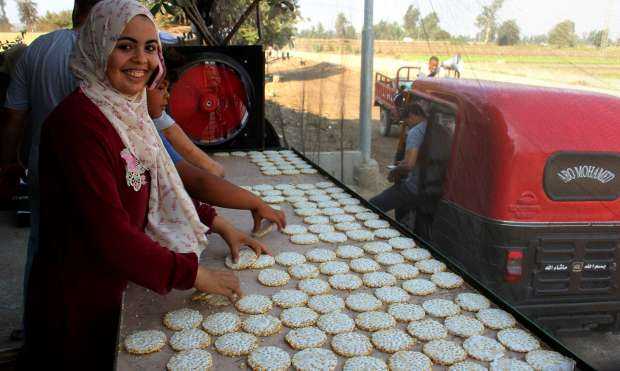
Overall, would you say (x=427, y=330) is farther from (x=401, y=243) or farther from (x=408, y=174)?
(x=408, y=174)

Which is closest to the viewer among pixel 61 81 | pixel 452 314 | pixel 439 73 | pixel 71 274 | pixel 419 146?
pixel 71 274

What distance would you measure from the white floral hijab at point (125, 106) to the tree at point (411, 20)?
149 centimetres

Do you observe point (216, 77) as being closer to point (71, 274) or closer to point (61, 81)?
point (61, 81)

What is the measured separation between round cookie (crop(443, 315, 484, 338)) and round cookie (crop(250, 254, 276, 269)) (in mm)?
601

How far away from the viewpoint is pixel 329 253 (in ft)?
5.59

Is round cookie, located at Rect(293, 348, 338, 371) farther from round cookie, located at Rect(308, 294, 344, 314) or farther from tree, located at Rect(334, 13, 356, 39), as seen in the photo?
tree, located at Rect(334, 13, 356, 39)

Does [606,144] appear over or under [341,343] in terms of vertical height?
over

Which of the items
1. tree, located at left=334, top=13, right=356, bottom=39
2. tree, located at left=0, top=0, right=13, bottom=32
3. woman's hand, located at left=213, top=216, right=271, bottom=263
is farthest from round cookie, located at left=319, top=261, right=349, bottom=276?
tree, located at left=0, top=0, right=13, bottom=32

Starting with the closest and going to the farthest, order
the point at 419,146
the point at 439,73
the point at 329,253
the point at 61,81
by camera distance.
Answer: the point at 329,253, the point at 61,81, the point at 439,73, the point at 419,146

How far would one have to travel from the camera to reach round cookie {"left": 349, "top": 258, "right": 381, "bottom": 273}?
1.58 meters

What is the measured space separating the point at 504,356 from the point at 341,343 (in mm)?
377

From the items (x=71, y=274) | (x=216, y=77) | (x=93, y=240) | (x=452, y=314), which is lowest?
(x=452, y=314)

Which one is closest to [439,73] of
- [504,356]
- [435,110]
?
[435,110]

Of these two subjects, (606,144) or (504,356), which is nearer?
(504,356)
